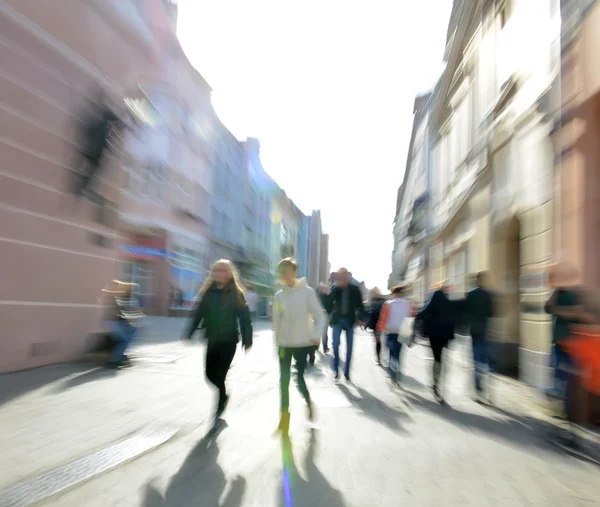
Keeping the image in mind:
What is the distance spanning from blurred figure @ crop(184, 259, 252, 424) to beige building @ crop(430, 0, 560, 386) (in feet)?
12.6

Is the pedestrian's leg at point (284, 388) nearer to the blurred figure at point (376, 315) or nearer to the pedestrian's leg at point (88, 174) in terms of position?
the pedestrian's leg at point (88, 174)

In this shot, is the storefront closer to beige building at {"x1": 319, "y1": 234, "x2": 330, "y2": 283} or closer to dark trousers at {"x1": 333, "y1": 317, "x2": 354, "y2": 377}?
dark trousers at {"x1": 333, "y1": 317, "x2": 354, "y2": 377}

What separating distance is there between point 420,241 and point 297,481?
2734 centimetres

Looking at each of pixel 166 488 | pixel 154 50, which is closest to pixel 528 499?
pixel 166 488

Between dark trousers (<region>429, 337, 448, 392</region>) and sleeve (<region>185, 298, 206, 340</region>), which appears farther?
dark trousers (<region>429, 337, 448, 392</region>)

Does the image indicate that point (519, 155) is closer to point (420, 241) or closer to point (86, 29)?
point (86, 29)

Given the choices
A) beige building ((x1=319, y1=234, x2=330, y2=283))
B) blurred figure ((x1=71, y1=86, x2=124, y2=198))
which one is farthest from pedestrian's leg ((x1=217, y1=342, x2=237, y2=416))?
beige building ((x1=319, y1=234, x2=330, y2=283))

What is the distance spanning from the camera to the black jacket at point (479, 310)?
7.41 m

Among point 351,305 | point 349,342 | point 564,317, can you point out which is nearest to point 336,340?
point 349,342

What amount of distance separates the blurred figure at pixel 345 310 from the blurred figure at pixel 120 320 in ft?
10.8

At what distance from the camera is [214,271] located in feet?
18.1

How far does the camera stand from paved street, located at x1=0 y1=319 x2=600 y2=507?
11.9 feet

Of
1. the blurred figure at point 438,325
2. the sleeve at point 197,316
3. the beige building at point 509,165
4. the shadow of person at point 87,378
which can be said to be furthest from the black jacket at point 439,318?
the shadow of person at point 87,378

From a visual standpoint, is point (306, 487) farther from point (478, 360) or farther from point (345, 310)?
point (345, 310)
